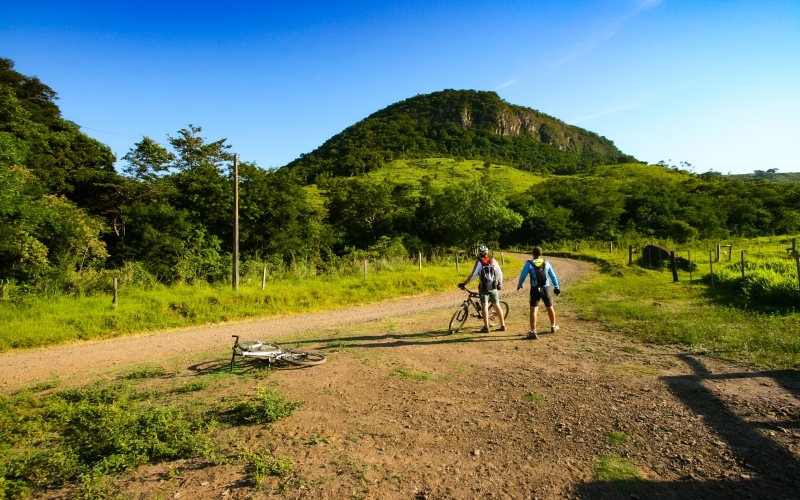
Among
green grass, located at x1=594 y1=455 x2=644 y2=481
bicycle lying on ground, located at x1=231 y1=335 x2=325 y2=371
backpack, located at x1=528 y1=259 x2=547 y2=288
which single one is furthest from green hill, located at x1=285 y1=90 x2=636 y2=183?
green grass, located at x1=594 y1=455 x2=644 y2=481

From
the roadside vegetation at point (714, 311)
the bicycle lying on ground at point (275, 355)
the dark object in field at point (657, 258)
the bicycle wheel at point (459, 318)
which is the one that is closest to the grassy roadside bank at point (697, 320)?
the roadside vegetation at point (714, 311)

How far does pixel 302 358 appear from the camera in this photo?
23.8ft

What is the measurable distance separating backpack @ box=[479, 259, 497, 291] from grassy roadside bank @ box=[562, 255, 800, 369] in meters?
2.76

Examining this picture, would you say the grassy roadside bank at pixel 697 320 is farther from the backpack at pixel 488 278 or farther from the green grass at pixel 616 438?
the green grass at pixel 616 438

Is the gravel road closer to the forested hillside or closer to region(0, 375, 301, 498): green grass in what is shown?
region(0, 375, 301, 498): green grass

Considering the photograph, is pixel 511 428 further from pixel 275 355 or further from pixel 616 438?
pixel 275 355

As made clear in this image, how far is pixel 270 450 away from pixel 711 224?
53.4 m

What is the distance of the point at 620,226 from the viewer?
50.4 m

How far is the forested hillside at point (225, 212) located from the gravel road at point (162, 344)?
406cm

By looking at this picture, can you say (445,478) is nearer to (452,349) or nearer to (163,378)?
(452,349)

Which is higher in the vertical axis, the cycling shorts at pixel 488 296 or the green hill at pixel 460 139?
the green hill at pixel 460 139

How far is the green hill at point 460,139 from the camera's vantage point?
349 feet

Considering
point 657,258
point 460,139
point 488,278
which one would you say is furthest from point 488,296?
point 460,139

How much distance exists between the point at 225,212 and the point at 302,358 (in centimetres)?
1851
